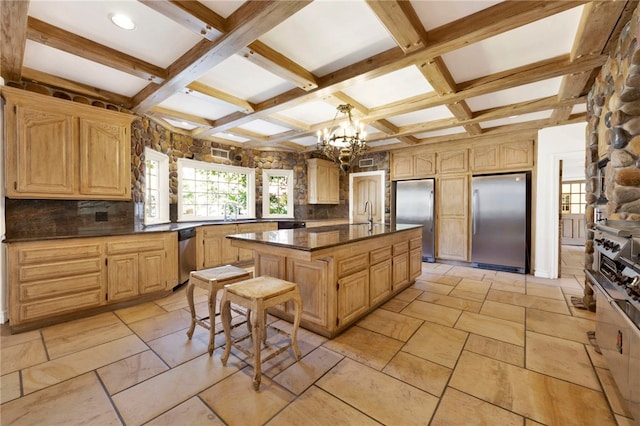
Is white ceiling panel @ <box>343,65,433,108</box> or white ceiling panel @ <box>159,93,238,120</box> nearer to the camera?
white ceiling panel @ <box>343,65,433,108</box>

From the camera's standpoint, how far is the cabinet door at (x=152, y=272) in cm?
311

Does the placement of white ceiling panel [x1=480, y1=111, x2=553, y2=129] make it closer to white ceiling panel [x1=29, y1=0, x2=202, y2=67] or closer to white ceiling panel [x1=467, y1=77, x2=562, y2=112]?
white ceiling panel [x1=467, y1=77, x2=562, y2=112]

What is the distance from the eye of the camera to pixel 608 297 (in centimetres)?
161

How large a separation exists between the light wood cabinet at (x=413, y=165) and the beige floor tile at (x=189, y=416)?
5.27 meters

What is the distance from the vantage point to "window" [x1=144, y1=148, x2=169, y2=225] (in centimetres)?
412

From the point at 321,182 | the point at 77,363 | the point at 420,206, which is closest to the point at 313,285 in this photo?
the point at 77,363

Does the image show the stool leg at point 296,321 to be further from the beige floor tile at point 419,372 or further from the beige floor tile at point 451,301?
the beige floor tile at point 451,301

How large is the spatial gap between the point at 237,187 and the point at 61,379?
4.32 metres

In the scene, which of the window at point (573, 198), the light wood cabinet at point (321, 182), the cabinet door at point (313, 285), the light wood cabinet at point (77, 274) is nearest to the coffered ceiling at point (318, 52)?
the light wood cabinet at point (77, 274)

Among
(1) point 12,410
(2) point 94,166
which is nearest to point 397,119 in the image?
(2) point 94,166

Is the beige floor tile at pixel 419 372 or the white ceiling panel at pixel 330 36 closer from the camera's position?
the beige floor tile at pixel 419 372

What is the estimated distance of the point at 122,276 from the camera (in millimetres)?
2953

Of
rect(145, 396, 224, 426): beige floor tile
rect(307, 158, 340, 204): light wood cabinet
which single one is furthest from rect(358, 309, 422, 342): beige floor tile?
rect(307, 158, 340, 204): light wood cabinet

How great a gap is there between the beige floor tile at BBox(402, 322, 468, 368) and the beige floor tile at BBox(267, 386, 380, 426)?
32.2 inches
